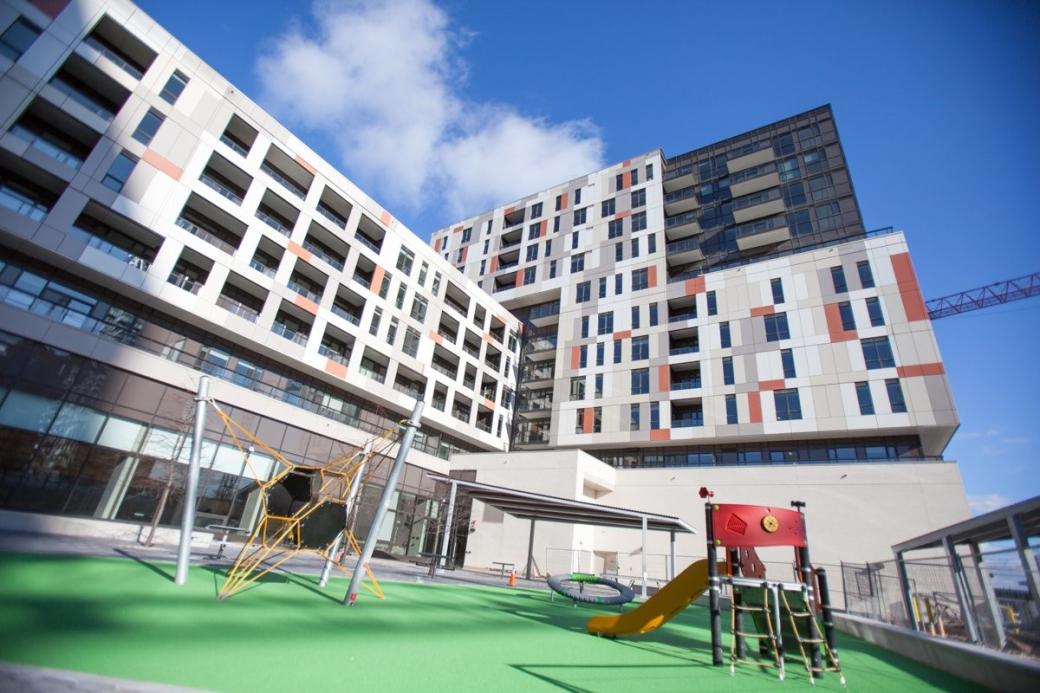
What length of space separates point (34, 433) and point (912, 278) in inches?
1931

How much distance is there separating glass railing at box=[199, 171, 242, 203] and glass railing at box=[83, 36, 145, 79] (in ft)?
17.8

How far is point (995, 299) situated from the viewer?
51.8 metres

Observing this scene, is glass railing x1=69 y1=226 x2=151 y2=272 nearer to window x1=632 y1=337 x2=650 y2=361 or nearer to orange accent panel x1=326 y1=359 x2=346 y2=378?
orange accent panel x1=326 y1=359 x2=346 y2=378

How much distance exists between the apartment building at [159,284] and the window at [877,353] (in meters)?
29.0

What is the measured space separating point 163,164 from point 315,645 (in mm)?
27979

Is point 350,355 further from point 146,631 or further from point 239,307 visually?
point 146,631

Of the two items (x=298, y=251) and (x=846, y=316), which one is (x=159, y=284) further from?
(x=846, y=316)

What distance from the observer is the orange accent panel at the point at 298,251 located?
29.7 metres

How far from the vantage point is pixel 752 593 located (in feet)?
29.3

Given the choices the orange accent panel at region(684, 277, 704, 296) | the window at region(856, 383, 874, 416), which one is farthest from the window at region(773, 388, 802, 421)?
the orange accent panel at region(684, 277, 704, 296)

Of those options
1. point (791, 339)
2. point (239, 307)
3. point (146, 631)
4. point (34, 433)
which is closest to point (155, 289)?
point (239, 307)

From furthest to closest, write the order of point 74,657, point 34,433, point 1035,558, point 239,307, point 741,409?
point 741,409 → point 239,307 → point 34,433 → point 1035,558 → point 74,657

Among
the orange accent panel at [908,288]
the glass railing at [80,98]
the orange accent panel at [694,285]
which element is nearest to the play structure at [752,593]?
the orange accent panel at [908,288]

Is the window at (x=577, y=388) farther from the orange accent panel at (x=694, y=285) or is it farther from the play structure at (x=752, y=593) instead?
the play structure at (x=752, y=593)
